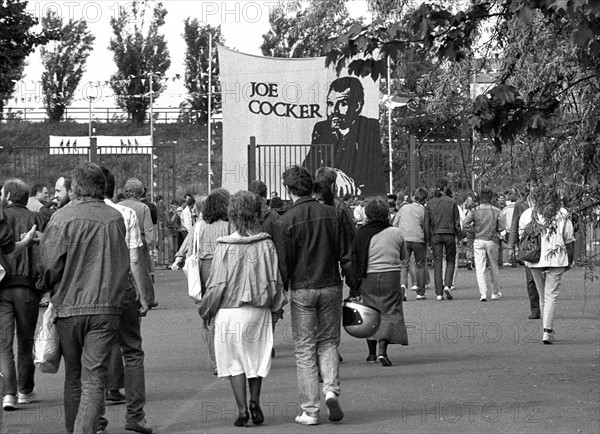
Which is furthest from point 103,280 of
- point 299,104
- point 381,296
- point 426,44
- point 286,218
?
point 299,104

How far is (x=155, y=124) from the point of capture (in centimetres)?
5953

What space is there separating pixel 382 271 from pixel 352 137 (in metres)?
12.0

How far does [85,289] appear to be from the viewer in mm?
7262

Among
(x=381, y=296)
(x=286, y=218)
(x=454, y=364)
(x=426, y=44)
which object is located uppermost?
(x=426, y=44)

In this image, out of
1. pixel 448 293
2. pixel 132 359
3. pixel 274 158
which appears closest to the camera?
pixel 132 359

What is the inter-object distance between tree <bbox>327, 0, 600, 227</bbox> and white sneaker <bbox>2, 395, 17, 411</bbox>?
386 cm

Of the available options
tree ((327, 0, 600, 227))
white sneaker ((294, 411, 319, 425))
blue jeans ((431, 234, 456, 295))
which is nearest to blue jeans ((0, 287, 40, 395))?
white sneaker ((294, 411, 319, 425))

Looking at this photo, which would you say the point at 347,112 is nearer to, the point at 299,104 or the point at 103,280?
the point at 299,104

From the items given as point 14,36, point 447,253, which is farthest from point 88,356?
point 14,36

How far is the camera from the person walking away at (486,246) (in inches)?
744

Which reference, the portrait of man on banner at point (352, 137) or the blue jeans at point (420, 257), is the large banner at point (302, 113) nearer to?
the portrait of man on banner at point (352, 137)

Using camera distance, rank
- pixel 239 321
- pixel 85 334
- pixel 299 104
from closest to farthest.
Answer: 1. pixel 85 334
2. pixel 239 321
3. pixel 299 104

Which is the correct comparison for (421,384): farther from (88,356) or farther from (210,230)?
(88,356)

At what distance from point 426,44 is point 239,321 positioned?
266 cm
